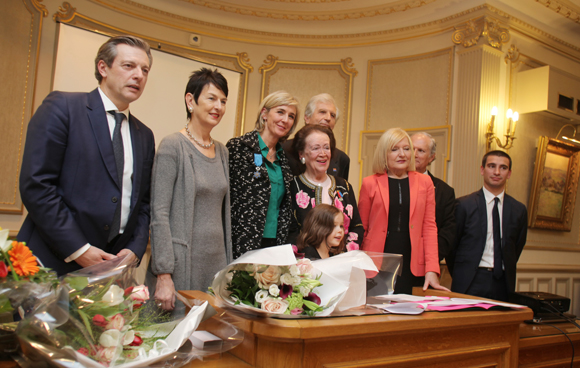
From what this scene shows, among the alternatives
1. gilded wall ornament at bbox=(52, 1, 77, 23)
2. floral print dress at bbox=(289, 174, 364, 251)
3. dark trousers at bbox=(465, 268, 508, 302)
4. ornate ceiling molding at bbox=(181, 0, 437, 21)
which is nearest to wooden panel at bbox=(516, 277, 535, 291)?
dark trousers at bbox=(465, 268, 508, 302)

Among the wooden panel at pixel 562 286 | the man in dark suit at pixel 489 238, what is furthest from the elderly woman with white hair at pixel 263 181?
the wooden panel at pixel 562 286

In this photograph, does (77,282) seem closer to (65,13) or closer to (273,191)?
(273,191)

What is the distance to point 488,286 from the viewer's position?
9.34ft

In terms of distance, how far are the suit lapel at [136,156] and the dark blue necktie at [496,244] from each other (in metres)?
2.24

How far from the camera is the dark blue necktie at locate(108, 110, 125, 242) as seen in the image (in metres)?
1.68

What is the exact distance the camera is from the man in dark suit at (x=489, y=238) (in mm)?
2861

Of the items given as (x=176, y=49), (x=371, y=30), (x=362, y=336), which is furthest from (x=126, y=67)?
(x=371, y=30)

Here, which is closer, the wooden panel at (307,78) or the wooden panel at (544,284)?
the wooden panel at (544,284)

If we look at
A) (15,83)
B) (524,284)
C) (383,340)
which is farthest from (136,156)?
Result: (524,284)

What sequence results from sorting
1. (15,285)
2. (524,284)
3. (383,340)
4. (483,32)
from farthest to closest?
(524,284)
(483,32)
(383,340)
(15,285)

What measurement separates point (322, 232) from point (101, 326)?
1164 millimetres

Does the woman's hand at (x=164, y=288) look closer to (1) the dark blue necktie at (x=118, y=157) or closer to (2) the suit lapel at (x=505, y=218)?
(1) the dark blue necktie at (x=118, y=157)

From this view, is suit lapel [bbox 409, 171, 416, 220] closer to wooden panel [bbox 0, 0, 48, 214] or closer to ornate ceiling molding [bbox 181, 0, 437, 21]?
ornate ceiling molding [bbox 181, 0, 437, 21]

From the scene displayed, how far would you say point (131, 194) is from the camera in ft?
5.76
